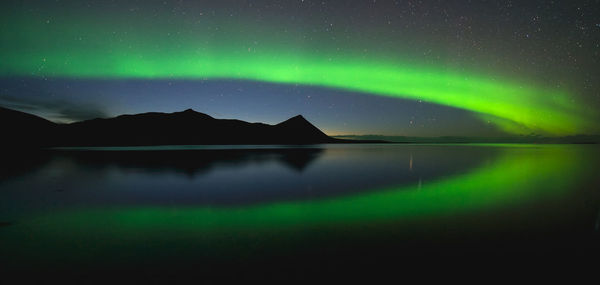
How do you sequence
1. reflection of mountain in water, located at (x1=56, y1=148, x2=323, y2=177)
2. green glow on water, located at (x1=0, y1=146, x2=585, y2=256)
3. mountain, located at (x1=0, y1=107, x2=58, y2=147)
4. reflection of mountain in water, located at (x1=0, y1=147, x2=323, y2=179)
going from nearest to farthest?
green glow on water, located at (x1=0, y1=146, x2=585, y2=256), reflection of mountain in water, located at (x1=0, y1=147, x2=323, y2=179), reflection of mountain in water, located at (x1=56, y1=148, x2=323, y2=177), mountain, located at (x1=0, y1=107, x2=58, y2=147)

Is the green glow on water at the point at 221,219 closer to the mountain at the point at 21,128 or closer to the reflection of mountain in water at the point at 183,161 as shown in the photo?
the reflection of mountain in water at the point at 183,161

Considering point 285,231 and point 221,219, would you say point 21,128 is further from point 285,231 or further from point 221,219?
point 285,231

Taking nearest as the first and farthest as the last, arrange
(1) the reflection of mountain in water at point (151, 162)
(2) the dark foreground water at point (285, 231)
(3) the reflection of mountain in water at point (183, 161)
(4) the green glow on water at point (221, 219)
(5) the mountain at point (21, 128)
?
(2) the dark foreground water at point (285, 231)
(4) the green glow on water at point (221, 219)
(1) the reflection of mountain in water at point (151, 162)
(3) the reflection of mountain in water at point (183, 161)
(5) the mountain at point (21, 128)

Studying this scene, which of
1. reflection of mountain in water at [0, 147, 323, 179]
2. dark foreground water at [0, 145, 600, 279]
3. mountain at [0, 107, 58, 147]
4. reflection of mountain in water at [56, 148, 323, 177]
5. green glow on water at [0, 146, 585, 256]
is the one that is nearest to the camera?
dark foreground water at [0, 145, 600, 279]

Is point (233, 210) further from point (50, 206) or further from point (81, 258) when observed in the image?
point (50, 206)

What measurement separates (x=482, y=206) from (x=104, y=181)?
66.0ft

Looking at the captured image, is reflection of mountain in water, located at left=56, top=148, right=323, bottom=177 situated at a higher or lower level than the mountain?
lower

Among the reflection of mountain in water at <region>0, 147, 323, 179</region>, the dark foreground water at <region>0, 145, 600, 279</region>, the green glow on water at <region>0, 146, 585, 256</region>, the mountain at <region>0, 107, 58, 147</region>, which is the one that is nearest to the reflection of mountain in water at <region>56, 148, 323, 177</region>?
the reflection of mountain in water at <region>0, 147, 323, 179</region>

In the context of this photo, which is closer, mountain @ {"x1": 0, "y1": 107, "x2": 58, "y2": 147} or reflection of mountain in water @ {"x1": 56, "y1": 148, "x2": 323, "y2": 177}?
reflection of mountain in water @ {"x1": 56, "y1": 148, "x2": 323, "y2": 177}

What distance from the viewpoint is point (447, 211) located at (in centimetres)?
1017

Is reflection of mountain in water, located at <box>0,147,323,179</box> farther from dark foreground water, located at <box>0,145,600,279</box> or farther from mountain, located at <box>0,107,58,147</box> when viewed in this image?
mountain, located at <box>0,107,58,147</box>

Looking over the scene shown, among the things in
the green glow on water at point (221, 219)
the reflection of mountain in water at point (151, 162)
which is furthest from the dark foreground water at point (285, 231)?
the reflection of mountain in water at point (151, 162)

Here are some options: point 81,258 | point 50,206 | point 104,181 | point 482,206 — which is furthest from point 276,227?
point 104,181

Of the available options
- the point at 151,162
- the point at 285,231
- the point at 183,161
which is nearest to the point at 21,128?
the point at 151,162
